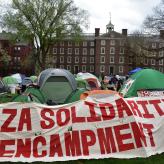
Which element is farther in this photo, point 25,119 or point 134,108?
point 134,108

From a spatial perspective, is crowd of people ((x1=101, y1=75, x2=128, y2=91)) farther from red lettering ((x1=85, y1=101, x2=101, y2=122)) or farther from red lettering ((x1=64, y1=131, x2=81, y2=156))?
red lettering ((x1=64, y1=131, x2=81, y2=156))

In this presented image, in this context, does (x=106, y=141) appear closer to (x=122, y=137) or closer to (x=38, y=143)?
(x=122, y=137)

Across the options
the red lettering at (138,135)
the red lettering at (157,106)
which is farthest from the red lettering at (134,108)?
the red lettering at (157,106)

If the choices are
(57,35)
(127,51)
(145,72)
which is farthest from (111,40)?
(145,72)

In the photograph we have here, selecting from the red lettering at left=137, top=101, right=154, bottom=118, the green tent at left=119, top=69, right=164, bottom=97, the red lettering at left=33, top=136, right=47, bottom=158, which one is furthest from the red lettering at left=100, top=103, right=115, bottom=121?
the green tent at left=119, top=69, right=164, bottom=97

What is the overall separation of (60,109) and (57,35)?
53.1 m

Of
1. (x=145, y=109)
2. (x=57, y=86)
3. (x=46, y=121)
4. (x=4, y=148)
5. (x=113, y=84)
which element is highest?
(x=145, y=109)

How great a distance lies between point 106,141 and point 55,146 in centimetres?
100

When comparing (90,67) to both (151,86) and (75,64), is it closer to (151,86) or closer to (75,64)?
(75,64)

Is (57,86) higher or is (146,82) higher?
(146,82)

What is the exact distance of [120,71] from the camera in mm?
117875

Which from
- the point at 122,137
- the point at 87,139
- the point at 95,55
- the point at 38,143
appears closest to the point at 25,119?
the point at 38,143

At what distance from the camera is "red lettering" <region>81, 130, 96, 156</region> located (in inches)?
315

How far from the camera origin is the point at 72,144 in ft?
26.2
